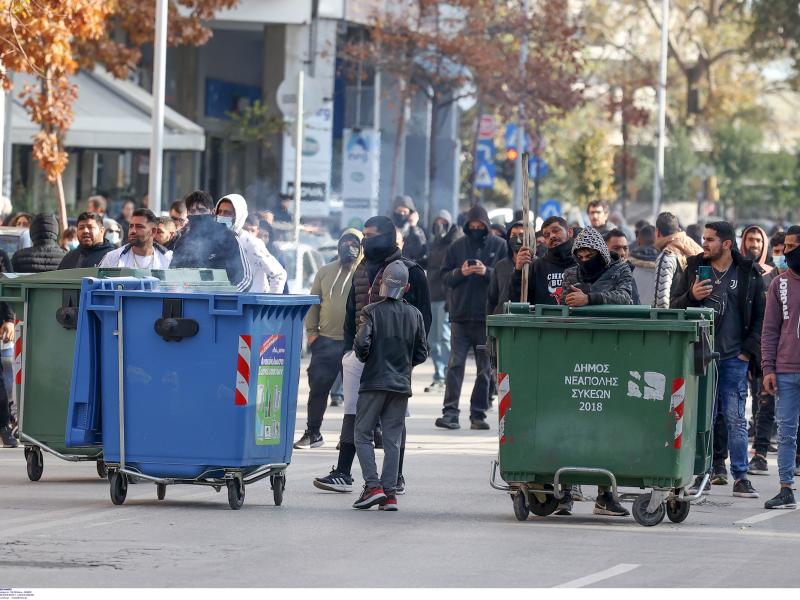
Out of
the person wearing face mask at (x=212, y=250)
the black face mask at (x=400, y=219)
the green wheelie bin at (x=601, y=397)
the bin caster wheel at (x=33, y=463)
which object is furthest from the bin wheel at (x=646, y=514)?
the black face mask at (x=400, y=219)

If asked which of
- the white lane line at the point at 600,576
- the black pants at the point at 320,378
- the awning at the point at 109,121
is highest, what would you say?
the awning at the point at 109,121

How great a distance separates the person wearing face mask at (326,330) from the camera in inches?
597

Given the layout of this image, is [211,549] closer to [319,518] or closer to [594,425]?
[319,518]

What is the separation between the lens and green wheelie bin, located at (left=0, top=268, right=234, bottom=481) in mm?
12594

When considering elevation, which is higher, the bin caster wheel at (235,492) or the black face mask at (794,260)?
the black face mask at (794,260)

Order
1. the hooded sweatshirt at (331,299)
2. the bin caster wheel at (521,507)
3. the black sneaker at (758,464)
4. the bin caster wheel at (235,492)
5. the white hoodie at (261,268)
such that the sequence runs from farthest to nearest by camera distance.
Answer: the hooded sweatshirt at (331,299) < the black sneaker at (758,464) < the white hoodie at (261,268) < the bin caster wheel at (235,492) < the bin caster wheel at (521,507)

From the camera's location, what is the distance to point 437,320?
21.9 metres

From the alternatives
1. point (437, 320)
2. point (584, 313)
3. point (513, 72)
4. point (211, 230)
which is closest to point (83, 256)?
point (211, 230)

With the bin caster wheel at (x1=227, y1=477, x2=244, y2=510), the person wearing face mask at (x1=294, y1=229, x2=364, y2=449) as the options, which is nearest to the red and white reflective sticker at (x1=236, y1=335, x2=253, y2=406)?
the bin caster wheel at (x1=227, y1=477, x2=244, y2=510)

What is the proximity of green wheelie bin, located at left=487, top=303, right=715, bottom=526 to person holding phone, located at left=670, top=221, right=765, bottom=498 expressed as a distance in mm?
1845

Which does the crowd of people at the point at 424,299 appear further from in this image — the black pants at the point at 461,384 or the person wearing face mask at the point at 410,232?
the person wearing face mask at the point at 410,232

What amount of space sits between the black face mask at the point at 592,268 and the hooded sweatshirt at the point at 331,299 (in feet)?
13.1

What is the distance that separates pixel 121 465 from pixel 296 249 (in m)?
12.7

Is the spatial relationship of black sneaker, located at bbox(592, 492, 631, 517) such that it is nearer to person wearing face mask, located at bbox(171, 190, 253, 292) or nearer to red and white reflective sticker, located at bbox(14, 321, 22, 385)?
person wearing face mask, located at bbox(171, 190, 253, 292)
